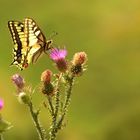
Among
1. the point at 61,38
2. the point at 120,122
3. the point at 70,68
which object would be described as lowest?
the point at 70,68

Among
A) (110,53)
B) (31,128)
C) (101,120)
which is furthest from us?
(110,53)

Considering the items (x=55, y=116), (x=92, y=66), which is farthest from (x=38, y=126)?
(x=92, y=66)

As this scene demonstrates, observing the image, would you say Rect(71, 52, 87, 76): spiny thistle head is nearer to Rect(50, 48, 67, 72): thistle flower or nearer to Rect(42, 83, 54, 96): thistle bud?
Rect(50, 48, 67, 72): thistle flower

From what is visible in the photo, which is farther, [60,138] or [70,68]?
[60,138]

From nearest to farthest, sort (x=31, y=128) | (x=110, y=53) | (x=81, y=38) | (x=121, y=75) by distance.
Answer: (x=31, y=128) < (x=121, y=75) < (x=110, y=53) < (x=81, y=38)

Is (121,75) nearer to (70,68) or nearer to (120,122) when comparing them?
(120,122)

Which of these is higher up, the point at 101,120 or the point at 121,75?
the point at 121,75

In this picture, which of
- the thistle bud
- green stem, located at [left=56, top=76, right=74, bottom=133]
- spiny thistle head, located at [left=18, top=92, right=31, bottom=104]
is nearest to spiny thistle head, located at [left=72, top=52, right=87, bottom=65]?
green stem, located at [left=56, top=76, right=74, bottom=133]

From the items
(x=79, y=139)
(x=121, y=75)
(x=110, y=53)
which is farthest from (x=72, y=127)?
(x=110, y=53)
